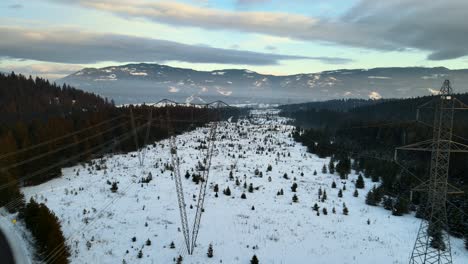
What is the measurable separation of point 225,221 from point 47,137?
34526 millimetres

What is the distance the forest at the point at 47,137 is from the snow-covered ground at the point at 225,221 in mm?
2862

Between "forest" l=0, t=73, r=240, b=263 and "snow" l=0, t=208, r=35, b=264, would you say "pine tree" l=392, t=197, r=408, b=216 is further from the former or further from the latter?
"snow" l=0, t=208, r=35, b=264

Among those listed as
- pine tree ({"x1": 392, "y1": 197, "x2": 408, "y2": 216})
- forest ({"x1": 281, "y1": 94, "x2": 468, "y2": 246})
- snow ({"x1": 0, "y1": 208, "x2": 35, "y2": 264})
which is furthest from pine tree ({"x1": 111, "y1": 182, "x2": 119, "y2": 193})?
pine tree ({"x1": 392, "y1": 197, "x2": 408, "y2": 216})

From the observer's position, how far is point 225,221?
3522cm

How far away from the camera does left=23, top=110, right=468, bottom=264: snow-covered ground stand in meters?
28.2

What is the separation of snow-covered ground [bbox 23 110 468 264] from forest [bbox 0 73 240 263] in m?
2.86

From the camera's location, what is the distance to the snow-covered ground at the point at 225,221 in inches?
1110

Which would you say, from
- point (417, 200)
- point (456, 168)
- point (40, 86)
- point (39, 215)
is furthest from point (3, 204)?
point (40, 86)

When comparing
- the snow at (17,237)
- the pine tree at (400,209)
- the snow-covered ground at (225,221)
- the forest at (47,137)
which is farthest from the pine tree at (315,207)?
the snow at (17,237)

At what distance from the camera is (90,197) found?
40.3m

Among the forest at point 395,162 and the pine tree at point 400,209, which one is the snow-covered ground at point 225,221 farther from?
the forest at point 395,162

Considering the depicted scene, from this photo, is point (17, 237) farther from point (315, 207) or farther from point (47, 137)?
point (315, 207)

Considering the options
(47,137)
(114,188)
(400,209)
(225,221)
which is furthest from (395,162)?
(47,137)

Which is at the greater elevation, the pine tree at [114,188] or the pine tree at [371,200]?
the pine tree at [114,188]
